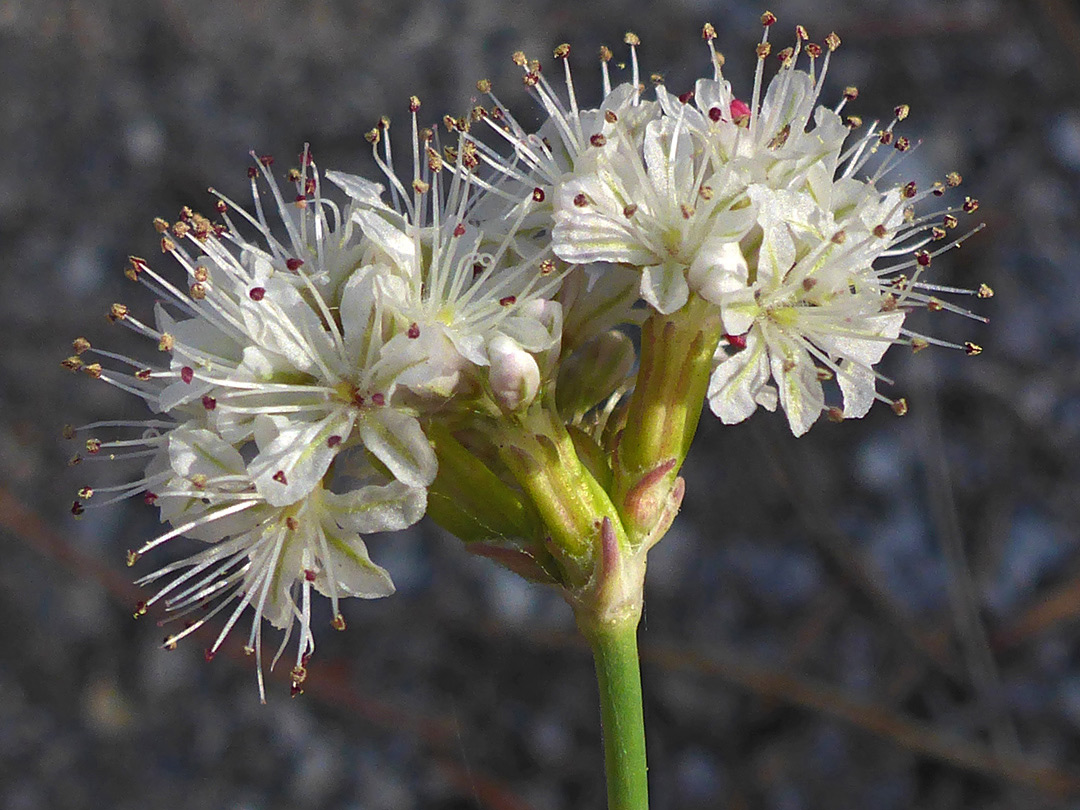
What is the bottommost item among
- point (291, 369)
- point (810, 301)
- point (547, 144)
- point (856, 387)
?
point (856, 387)

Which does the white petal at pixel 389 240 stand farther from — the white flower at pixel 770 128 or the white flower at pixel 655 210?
the white flower at pixel 770 128

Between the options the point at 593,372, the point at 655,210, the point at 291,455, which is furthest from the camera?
the point at 593,372

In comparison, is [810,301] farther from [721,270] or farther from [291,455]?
[291,455]

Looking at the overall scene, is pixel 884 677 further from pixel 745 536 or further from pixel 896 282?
pixel 896 282

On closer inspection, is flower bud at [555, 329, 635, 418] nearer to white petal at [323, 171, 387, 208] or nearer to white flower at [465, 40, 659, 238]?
white flower at [465, 40, 659, 238]

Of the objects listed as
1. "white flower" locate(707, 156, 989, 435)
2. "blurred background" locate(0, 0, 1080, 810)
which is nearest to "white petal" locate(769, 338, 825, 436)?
"white flower" locate(707, 156, 989, 435)

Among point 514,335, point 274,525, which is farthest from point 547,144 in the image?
point 274,525

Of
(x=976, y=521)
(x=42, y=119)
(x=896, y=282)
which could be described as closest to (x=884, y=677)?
(x=976, y=521)
